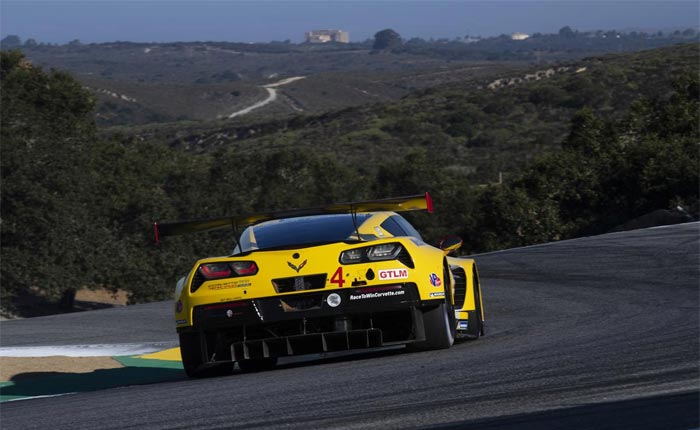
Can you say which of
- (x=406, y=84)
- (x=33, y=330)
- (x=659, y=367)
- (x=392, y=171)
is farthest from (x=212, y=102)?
(x=659, y=367)

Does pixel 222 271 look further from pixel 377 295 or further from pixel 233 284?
pixel 377 295

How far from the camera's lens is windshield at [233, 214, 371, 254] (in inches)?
329

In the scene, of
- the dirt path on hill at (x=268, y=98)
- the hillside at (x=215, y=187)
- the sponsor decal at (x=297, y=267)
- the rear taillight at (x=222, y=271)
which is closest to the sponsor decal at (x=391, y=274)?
the sponsor decal at (x=297, y=267)

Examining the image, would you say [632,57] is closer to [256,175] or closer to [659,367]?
[256,175]

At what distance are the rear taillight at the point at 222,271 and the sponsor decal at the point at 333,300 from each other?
0.54m


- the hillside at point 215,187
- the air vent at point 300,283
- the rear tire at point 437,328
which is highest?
the air vent at point 300,283

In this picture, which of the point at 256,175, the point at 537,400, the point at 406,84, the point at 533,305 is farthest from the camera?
the point at 406,84

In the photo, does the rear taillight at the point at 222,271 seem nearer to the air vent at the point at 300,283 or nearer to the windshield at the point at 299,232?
the air vent at the point at 300,283

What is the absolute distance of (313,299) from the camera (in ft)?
26.1

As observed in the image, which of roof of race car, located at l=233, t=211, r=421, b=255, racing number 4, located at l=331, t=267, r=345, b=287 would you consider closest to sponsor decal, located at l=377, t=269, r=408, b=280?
racing number 4, located at l=331, t=267, r=345, b=287

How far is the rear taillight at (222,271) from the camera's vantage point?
8078 mm

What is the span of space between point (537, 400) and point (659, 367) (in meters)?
1.17

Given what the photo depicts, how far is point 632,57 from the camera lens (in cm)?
10694

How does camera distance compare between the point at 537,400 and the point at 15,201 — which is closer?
the point at 537,400
